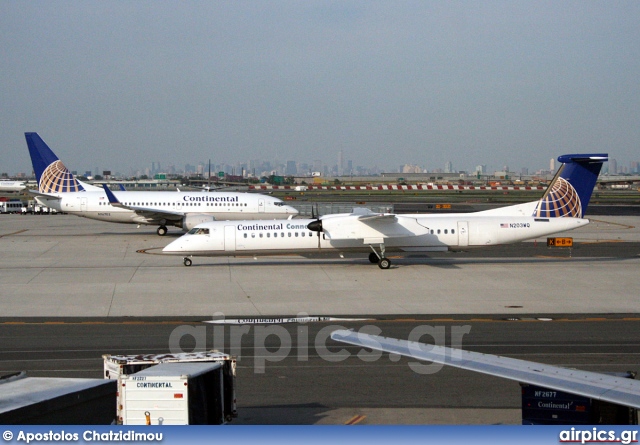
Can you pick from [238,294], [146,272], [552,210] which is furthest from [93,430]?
[552,210]

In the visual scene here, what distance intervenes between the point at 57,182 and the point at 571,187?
3546 cm

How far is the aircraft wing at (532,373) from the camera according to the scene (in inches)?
259

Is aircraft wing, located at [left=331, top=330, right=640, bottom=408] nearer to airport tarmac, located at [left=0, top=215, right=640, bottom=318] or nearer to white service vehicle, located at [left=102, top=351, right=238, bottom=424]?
white service vehicle, located at [left=102, top=351, right=238, bottom=424]

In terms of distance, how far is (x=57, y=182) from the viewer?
1966 inches

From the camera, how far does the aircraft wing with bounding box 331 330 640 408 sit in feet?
21.5

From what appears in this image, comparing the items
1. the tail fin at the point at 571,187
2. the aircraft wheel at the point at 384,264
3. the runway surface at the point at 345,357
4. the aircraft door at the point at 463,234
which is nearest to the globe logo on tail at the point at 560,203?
the tail fin at the point at 571,187

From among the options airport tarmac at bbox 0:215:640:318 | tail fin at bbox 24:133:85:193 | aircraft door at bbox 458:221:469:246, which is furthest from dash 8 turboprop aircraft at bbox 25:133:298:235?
aircraft door at bbox 458:221:469:246

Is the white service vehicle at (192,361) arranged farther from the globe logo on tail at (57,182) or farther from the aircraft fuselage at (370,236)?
the globe logo on tail at (57,182)

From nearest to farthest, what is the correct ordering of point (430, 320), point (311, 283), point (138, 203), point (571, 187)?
point (430, 320), point (311, 283), point (571, 187), point (138, 203)

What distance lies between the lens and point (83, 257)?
3709 cm

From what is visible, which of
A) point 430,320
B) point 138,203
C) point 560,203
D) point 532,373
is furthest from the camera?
point 138,203

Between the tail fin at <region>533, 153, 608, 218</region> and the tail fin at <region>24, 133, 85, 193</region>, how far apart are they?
33035mm

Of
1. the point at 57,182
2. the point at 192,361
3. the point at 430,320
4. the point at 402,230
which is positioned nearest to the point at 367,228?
the point at 402,230

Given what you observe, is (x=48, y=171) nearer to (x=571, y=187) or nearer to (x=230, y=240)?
(x=230, y=240)
